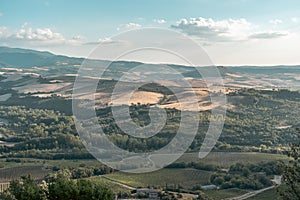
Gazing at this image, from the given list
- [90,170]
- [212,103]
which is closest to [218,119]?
[212,103]

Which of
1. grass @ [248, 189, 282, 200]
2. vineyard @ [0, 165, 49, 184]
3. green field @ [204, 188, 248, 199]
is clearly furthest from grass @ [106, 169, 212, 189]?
vineyard @ [0, 165, 49, 184]

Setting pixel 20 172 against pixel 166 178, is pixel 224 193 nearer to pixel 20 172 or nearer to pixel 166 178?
pixel 166 178

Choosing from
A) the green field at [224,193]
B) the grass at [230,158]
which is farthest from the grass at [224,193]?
the grass at [230,158]

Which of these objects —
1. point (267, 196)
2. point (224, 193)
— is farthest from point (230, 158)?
point (267, 196)

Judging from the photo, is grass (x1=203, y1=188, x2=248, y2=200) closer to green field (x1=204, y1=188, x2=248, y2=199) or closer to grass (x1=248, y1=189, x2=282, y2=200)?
green field (x1=204, y1=188, x2=248, y2=199)

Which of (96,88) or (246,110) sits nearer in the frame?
(246,110)

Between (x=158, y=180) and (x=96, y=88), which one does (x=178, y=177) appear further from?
(x=96, y=88)
